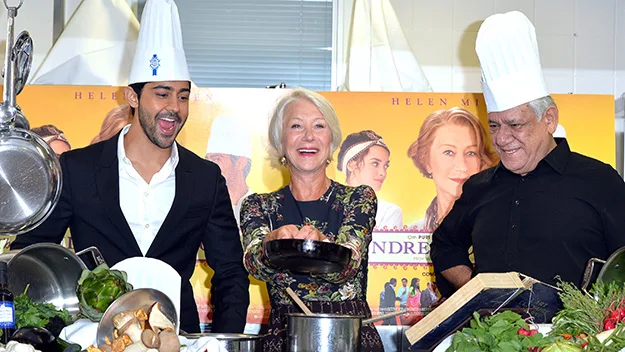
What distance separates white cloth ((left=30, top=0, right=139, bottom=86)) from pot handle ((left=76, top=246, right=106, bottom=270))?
102cm

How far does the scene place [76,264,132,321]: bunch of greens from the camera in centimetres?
172

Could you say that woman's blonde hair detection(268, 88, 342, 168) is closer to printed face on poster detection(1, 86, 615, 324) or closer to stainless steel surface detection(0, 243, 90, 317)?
printed face on poster detection(1, 86, 615, 324)

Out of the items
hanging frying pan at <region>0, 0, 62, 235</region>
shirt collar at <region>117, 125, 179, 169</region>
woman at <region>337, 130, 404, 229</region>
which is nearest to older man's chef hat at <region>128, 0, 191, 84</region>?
shirt collar at <region>117, 125, 179, 169</region>

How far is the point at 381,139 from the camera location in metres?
2.97

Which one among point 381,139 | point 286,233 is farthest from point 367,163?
point 286,233

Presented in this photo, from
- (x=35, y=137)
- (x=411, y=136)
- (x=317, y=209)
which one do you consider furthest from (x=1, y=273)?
(x=411, y=136)

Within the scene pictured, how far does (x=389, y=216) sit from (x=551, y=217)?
2.69 ft

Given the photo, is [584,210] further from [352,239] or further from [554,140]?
[352,239]

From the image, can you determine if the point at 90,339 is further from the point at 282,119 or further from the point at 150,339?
the point at 282,119

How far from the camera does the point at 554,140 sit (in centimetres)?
230

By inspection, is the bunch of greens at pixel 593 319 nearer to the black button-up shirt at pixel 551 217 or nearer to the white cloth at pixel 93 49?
the black button-up shirt at pixel 551 217

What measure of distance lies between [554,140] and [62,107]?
156 cm

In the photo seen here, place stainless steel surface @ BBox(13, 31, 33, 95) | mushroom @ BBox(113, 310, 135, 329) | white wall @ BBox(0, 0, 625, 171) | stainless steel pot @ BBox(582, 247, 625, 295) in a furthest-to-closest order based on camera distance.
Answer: white wall @ BBox(0, 0, 625, 171) < stainless steel surface @ BBox(13, 31, 33, 95) < stainless steel pot @ BBox(582, 247, 625, 295) < mushroom @ BBox(113, 310, 135, 329)

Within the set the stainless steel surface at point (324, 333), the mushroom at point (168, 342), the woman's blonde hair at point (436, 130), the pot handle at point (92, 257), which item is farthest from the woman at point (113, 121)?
the mushroom at point (168, 342)
